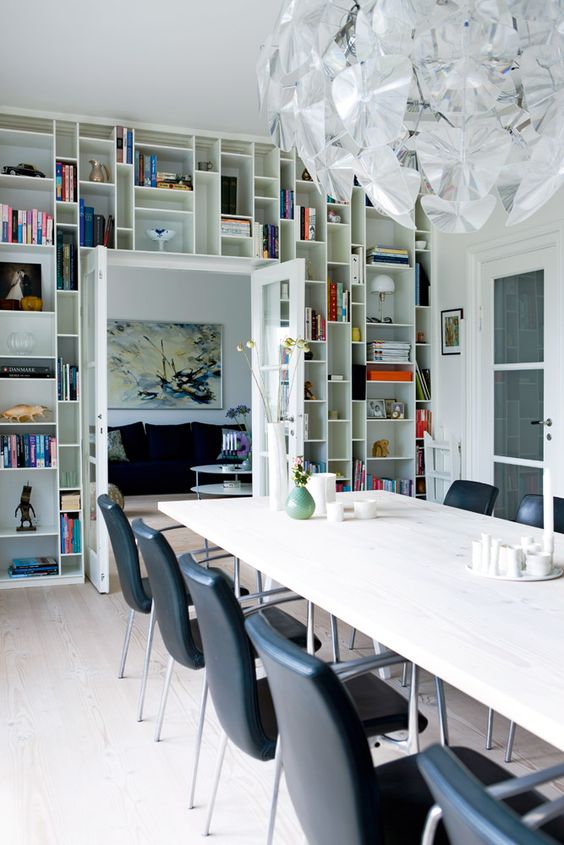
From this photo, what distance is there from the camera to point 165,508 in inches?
151

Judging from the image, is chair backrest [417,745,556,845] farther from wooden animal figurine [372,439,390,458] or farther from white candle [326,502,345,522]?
wooden animal figurine [372,439,390,458]

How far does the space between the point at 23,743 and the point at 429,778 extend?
2.39m

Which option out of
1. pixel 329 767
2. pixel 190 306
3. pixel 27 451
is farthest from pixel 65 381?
pixel 190 306

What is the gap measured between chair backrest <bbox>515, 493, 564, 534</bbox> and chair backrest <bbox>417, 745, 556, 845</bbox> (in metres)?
2.36

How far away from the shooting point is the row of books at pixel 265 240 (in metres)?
5.95

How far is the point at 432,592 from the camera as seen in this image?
2.10 metres

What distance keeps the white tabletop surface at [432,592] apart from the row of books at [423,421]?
302 centimetres

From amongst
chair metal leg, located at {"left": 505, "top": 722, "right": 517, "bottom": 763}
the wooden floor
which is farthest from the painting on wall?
chair metal leg, located at {"left": 505, "top": 722, "right": 517, "bottom": 763}

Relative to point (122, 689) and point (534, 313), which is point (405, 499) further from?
point (534, 313)

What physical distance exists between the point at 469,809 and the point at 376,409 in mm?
5680

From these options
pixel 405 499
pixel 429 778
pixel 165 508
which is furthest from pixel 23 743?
pixel 429 778

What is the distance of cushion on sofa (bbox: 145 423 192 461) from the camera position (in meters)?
10.4

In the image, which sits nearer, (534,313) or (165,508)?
(165,508)

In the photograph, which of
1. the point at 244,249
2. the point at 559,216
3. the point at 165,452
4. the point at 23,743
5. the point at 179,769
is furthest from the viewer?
the point at 165,452
